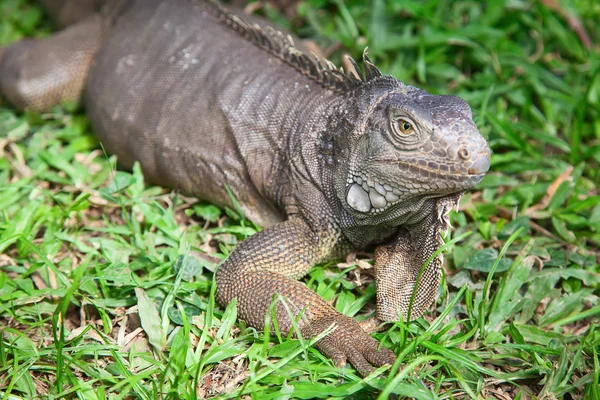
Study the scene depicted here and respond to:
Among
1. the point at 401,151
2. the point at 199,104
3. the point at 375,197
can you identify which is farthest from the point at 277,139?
the point at 401,151

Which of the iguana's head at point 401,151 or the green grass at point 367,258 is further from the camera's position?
the green grass at point 367,258

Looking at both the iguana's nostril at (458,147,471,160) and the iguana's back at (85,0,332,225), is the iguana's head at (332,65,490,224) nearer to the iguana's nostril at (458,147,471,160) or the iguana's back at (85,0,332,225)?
the iguana's nostril at (458,147,471,160)

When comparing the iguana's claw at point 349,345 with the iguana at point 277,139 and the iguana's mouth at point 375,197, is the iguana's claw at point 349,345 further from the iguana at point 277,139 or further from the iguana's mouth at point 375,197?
the iguana's mouth at point 375,197

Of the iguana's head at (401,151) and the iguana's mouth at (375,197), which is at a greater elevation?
the iguana's head at (401,151)

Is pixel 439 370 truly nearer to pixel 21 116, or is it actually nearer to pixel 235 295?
pixel 235 295

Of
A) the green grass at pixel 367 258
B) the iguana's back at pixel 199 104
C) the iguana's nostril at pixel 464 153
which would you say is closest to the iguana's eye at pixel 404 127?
the iguana's nostril at pixel 464 153

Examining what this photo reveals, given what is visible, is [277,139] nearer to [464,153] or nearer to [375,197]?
[375,197]

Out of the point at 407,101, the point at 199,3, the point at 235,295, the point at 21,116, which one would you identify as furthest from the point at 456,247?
the point at 21,116
